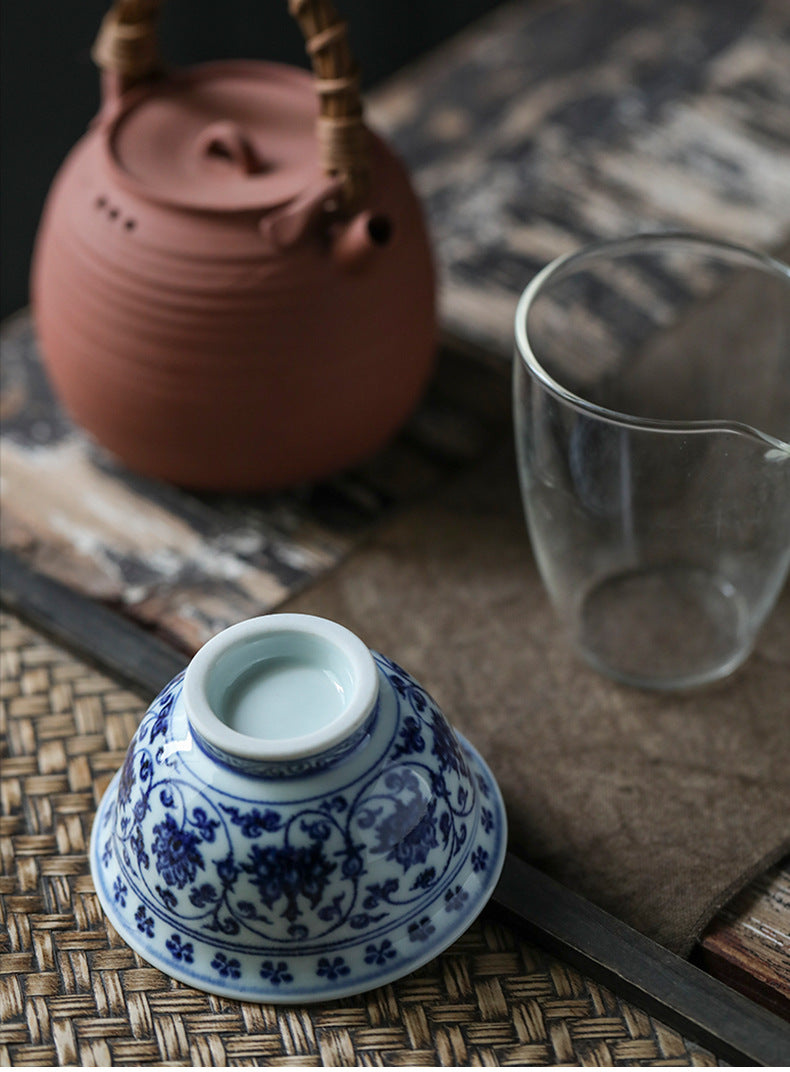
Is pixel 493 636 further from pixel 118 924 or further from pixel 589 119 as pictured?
pixel 589 119

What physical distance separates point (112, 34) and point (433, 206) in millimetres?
356

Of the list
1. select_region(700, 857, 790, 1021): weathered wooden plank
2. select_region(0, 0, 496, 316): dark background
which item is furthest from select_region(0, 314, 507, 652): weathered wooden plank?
select_region(0, 0, 496, 316): dark background

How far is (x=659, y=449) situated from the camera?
720 mm

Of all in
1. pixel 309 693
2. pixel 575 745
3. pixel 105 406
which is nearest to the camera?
pixel 309 693

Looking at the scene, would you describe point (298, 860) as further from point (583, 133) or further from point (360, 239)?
point (583, 133)

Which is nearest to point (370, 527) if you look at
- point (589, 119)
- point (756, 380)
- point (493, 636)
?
point (493, 636)

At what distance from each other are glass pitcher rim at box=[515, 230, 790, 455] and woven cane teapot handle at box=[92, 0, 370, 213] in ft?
0.42

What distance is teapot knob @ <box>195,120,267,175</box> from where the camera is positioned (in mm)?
821

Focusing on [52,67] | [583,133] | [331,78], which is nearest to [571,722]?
[331,78]

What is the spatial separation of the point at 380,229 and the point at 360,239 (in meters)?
0.02

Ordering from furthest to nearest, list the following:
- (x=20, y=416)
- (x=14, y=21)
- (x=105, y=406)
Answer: (x=14, y=21) → (x=20, y=416) → (x=105, y=406)

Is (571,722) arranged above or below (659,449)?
below

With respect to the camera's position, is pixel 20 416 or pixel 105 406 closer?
pixel 105 406

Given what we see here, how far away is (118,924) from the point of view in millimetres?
656
